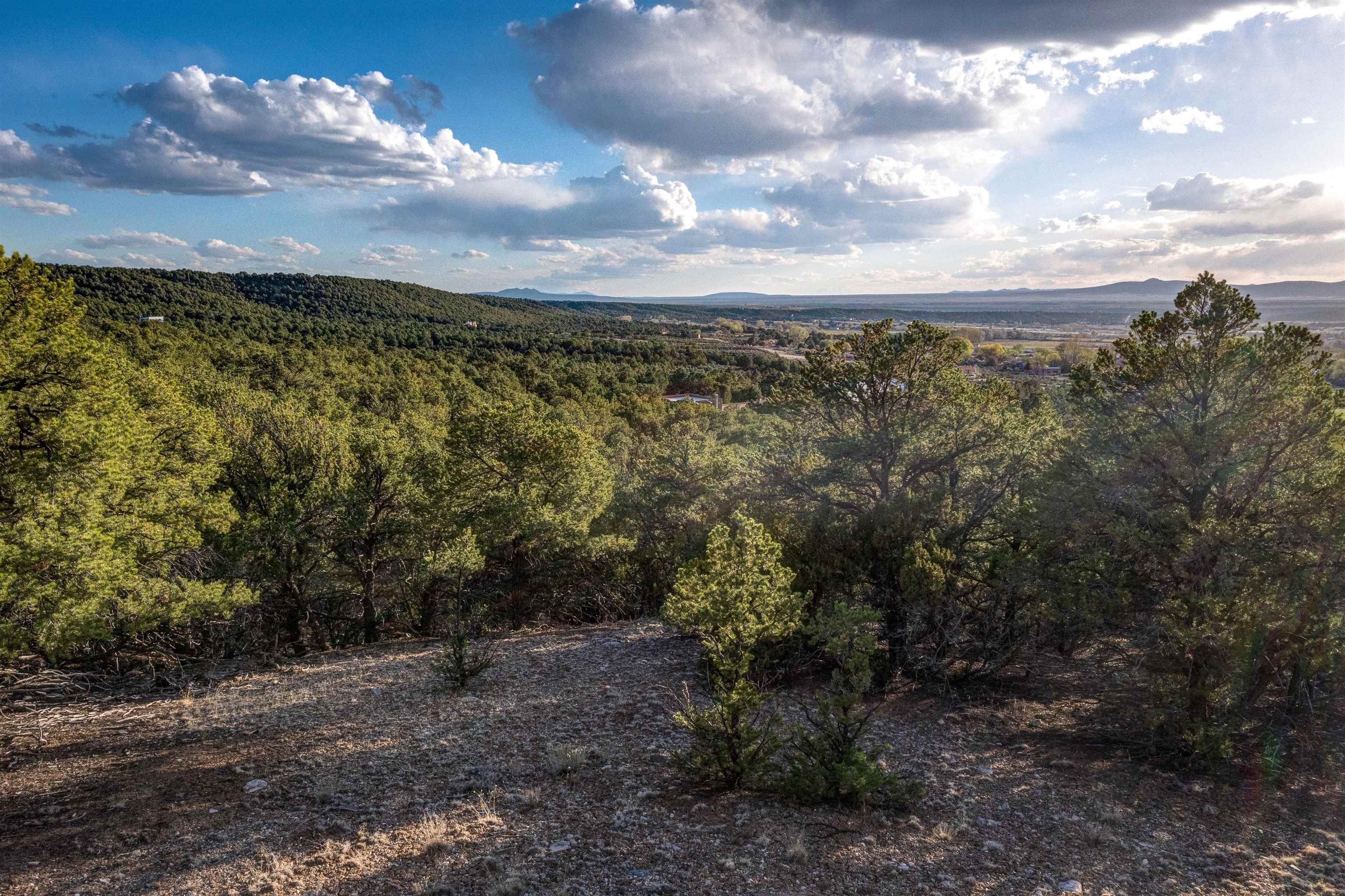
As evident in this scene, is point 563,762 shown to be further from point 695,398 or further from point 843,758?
point 695,398

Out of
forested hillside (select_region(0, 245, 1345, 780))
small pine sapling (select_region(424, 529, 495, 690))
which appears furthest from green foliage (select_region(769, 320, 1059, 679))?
small pine sapling (select_region(424, 529, 495, 690))

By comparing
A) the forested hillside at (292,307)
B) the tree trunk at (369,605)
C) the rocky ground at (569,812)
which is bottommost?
the tree trunk at (369,605)

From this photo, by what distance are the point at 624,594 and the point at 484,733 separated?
10.9 metres

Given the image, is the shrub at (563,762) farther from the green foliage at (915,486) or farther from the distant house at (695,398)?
the distant house at (695,398)

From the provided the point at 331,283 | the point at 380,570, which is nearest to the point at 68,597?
the point at 380,570

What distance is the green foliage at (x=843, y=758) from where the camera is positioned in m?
8.35

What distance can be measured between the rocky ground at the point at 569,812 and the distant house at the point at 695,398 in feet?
166

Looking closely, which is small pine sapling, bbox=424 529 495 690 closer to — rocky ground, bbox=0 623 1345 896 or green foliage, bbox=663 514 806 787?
rocky ground, bbox=0 623 1345 896

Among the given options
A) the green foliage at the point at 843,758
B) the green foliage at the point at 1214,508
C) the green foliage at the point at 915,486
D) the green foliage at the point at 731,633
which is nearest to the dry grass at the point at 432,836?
the green foliage at the point at 731,633

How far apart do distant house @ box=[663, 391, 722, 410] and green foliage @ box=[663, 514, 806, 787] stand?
170 feet

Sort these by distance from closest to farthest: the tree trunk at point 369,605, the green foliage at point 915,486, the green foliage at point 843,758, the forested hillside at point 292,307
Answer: the green foliage at point 843,758 < the green foliage at point 915,486 < the tree trunk at point 369,605 < the forested hillside at point 292,307

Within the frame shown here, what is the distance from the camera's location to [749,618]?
28.8ft

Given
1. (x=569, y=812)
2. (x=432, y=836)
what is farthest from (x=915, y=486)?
(x=432, y=836)

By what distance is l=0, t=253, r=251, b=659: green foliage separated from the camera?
981 cm
